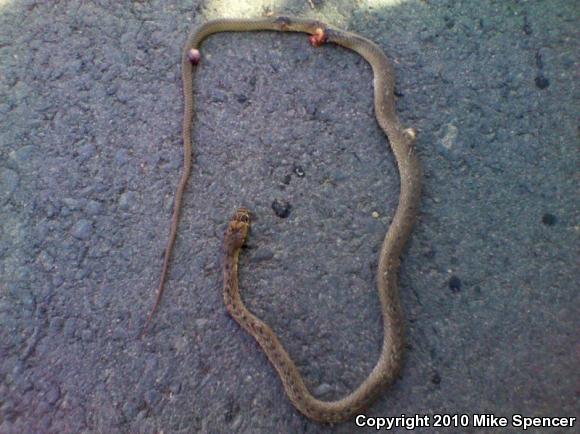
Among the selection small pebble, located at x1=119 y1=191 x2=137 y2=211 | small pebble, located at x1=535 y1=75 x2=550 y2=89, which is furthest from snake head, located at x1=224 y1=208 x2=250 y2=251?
small pebble, located at x1=535 y1=75 x2=550 y2=89

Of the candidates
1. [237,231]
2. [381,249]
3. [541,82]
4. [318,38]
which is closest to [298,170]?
[237,231]

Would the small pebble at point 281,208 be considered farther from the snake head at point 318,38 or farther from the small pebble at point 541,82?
the small pebble at point 541,82

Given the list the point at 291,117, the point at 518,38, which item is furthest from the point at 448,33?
the point at 291,117

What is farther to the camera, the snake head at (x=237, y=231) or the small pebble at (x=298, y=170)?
the small pebble at (x=298, y=170)

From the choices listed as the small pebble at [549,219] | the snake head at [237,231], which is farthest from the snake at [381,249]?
the small pebble at [549,219]

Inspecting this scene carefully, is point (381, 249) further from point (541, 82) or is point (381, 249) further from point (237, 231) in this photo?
point (541, 82)

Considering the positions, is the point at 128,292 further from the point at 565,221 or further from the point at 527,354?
the point at 565,221

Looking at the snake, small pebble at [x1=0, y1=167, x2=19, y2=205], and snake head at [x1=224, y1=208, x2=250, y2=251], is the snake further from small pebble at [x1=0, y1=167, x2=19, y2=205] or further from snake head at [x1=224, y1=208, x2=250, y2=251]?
small pebble at [x1=0, y1=167, x2=19, y2=205]
